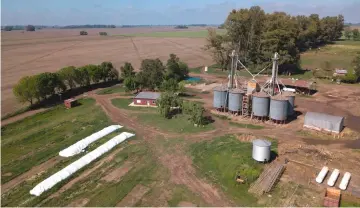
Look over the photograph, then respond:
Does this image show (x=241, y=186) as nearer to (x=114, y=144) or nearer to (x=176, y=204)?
(x=176, y=204)

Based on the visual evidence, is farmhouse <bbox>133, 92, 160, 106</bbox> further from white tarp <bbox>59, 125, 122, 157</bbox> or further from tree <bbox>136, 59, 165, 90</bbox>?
white tarp <bbox>59, 125, 122, 157</bbox>

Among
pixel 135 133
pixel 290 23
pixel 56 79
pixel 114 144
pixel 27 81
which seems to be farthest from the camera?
pixel 290 23

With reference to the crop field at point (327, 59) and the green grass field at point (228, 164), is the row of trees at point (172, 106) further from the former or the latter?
the crop field at point (327, 59)

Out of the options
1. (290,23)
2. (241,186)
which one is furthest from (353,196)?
(290,23)

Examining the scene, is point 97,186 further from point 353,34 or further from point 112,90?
point 353,34

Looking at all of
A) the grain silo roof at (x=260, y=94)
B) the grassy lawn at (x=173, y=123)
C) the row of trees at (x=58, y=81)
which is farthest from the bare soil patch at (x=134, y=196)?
the row of trees at (x=58, y=81)
